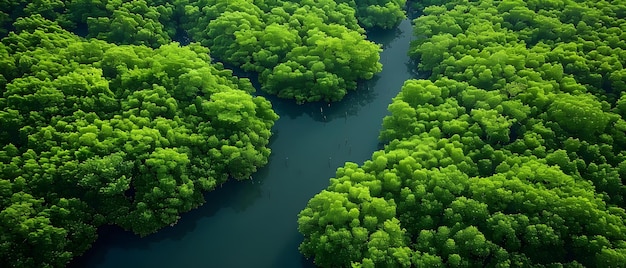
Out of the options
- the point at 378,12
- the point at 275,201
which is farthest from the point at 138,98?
the point at 378,12

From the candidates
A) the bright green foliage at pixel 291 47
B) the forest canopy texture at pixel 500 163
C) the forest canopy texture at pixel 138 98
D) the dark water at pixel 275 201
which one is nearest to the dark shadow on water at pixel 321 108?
the dark water at pixel 275 201

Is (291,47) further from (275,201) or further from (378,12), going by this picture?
(275,201)

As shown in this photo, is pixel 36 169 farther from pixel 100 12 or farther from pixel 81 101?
pixel 100 12

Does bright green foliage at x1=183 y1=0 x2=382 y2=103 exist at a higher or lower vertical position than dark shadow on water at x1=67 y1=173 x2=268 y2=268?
higher

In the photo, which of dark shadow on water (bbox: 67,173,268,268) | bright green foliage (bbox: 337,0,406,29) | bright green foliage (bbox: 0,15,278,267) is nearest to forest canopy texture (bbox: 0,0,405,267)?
bright green foliage (bbox: 0,15,278,267)

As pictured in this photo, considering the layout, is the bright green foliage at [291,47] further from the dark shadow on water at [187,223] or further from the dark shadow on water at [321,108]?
the dark shadow on water at [187,223]

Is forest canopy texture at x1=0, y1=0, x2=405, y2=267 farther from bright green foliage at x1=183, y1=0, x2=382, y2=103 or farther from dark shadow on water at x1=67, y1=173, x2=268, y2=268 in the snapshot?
dark shadow on water at x1=67, y1=173, x2=268, y2=268
